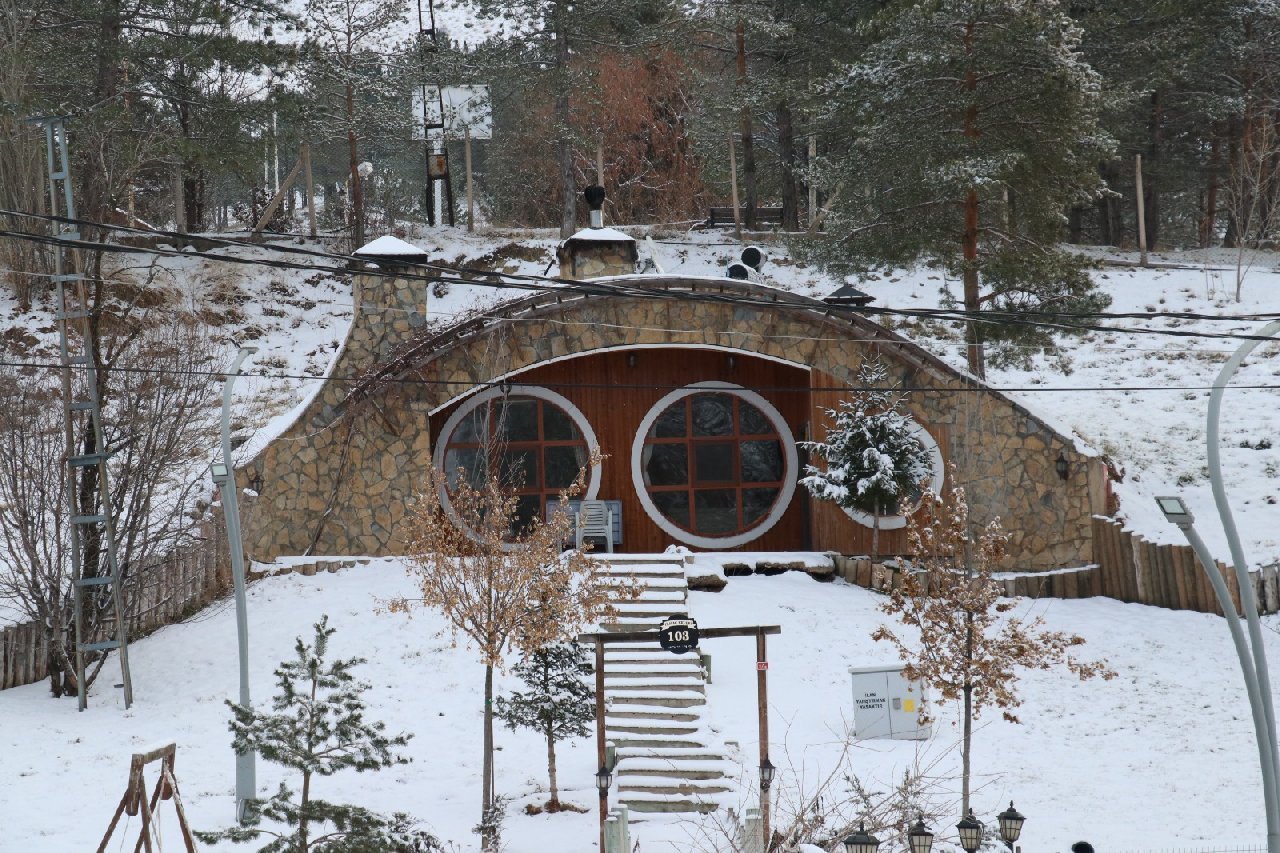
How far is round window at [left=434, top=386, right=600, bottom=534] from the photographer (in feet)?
67.5

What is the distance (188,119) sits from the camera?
29578mm

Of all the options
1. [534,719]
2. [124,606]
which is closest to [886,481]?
[534,719]

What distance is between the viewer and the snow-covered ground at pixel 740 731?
12648mm

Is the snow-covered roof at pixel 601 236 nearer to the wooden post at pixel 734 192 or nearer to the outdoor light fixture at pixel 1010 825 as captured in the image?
the outdoor light fixture at pixel 1010 825

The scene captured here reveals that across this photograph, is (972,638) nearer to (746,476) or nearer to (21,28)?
(746,476)

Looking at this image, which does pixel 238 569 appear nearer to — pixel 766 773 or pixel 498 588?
pixel 498 588

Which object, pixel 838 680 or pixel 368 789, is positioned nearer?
pixel 368 789

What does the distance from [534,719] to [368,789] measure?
72.0 inches

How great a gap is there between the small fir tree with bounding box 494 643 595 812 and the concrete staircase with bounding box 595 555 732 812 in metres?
0.77

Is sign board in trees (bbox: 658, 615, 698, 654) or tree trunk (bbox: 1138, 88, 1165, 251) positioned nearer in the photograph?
sign board in trees (bbox: 658, 615, 698, 654)

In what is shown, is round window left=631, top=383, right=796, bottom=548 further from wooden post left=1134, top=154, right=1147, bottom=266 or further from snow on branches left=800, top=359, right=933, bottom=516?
wooden post left=1134, top=154, right=1147, bottom=266

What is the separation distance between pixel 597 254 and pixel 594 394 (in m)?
2.25

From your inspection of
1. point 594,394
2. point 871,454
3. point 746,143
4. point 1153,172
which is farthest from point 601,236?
point 1153,172

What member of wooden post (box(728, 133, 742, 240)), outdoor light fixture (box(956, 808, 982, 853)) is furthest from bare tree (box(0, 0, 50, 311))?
outdoor light fixture (box(956, 808, 982, 853))
